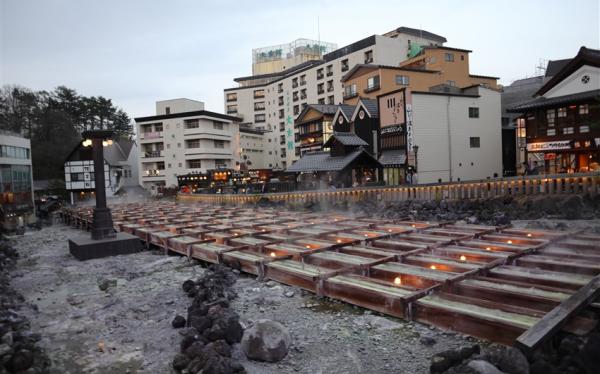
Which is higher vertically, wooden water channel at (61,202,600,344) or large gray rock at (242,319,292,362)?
wooden water channel at (61,202,600,344)

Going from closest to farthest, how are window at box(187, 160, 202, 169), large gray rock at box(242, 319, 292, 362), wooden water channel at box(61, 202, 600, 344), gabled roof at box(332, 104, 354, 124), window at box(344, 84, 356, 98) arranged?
large gray rock at box(242, 319, 292, 362) < wooden water channel at box(61, 202, 600, 344) < gabled roof at box(332, 104, 354, 124) < window at box(344, 84, 356, 98) < window at box(187, 160, 202, 169)

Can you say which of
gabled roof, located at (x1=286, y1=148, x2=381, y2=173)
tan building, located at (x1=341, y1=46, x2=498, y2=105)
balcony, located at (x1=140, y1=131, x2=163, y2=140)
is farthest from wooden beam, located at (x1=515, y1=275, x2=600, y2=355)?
balcony, located at (x1=140, y1=131, x2=163, y2=140)

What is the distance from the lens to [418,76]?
131ft

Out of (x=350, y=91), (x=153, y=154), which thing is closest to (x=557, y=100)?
(x=350, y=91)

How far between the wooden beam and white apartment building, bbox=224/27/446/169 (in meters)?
48.4

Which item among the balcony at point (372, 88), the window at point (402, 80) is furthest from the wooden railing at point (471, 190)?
the window at point (402, 80)

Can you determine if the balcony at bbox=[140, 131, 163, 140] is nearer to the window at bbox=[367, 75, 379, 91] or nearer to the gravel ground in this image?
the window at bbox=[367, 75, 379, 91]

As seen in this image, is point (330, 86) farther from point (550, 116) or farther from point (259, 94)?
point (550, 116)

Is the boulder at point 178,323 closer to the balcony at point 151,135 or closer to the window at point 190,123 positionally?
the window at point 190,123

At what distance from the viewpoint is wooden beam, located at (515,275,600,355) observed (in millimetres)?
4410

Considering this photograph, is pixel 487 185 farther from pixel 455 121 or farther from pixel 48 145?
pixel 48 145

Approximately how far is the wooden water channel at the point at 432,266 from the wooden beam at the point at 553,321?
2.4 inches

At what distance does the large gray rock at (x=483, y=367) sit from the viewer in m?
3.96

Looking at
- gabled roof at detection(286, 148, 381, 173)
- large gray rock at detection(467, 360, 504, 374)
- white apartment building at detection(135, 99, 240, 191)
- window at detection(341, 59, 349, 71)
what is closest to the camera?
large gray rock at detection(467, 360, 504, 374)
